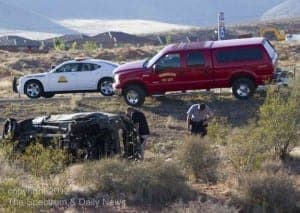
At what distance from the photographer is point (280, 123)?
16328 mm

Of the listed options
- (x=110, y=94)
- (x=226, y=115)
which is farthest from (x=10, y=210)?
(x=110, y=94)

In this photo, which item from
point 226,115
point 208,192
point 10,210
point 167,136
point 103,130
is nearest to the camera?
point 10,210

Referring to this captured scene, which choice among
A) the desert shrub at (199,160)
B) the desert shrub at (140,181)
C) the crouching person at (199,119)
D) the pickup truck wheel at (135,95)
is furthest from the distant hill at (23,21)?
the desert shrub at (140,181)

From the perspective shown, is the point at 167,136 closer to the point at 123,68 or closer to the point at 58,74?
the point at 123,68

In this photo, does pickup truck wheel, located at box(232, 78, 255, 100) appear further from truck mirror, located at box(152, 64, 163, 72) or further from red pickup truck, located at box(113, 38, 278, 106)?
truck mirror, located at box(152, 64, 163, 72)

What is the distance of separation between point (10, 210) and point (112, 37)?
86516 millimetres

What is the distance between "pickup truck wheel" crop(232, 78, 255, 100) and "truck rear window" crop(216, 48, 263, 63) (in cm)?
71

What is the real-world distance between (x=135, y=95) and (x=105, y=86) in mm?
2814

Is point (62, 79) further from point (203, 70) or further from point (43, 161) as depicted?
point (43, 161)

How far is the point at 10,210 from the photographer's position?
32.3 feet

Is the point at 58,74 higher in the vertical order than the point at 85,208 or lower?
higher

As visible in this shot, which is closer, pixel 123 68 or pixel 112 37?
pixel 123 68

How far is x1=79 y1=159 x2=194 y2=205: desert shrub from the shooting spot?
41.9 ft

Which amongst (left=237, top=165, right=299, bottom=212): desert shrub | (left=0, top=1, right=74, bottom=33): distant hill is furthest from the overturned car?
(left=0, top=1, right=74, bottom=33): distant hill
